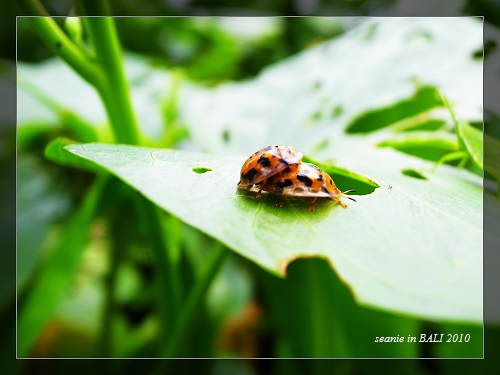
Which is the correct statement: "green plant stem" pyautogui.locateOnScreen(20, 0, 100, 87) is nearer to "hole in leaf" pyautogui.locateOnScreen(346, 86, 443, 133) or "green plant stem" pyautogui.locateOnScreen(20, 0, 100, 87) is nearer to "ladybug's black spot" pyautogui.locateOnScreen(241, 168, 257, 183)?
"ladybug's black spot" pyautogui.locateOnScreen(241, 168, 257, 183)

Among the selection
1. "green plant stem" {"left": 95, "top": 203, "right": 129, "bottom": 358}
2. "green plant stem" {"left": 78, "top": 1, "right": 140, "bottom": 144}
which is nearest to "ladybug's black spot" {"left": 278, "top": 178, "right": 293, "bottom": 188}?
"green plant stem" {"left": 78, "top": 1, "right": 140, "bottom": 144}

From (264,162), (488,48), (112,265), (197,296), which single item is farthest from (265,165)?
(488,48)

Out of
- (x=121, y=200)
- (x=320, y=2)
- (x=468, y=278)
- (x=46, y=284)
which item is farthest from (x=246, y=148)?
(x=320, y=2)

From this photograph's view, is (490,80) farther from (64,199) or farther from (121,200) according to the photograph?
(64,199)

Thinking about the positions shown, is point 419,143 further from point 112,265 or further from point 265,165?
point 112,265

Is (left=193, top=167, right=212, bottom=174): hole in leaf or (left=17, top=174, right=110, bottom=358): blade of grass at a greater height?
(left=193, top=167, right=212, bottom=174): hole in leaf

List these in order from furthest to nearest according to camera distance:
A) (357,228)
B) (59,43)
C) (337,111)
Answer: (337,111) < (59,43) < (357,228)
